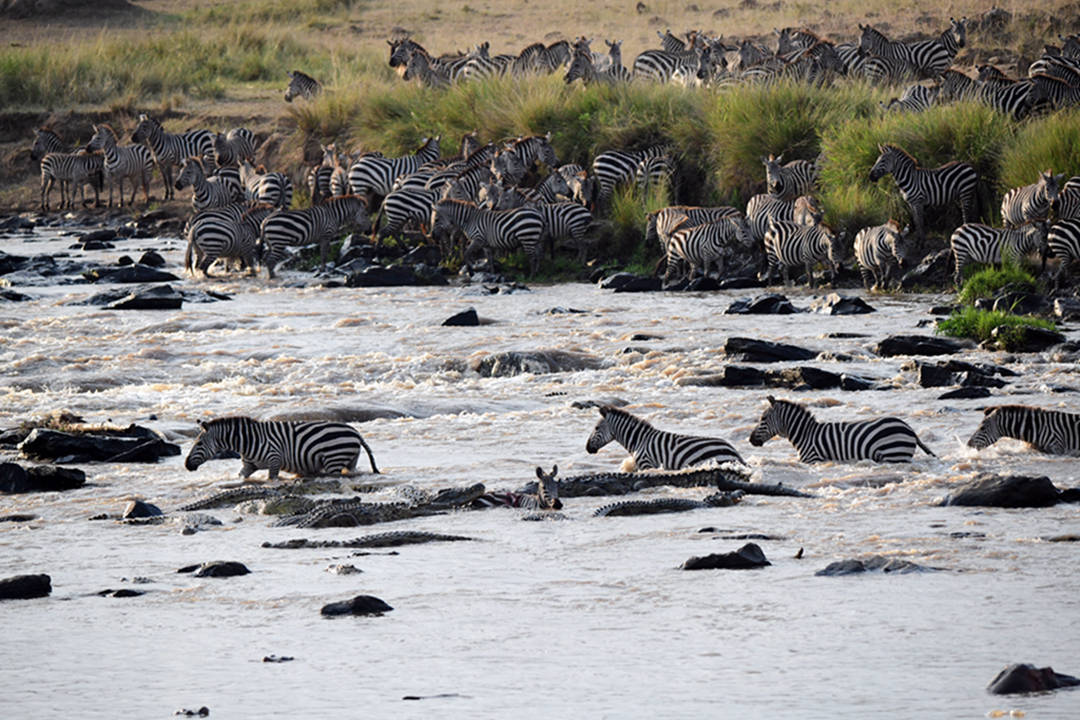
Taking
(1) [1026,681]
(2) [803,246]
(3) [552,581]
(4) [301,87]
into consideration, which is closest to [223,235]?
(2) [803,246]

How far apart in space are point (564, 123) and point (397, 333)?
836cm

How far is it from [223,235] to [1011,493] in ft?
53.4

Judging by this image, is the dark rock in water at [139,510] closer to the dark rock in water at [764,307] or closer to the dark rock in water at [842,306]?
the dark rock in water at [764,307]

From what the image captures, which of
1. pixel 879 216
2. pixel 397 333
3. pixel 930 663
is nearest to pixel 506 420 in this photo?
pixel 397 333

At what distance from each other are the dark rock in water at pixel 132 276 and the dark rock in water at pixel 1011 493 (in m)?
15.7

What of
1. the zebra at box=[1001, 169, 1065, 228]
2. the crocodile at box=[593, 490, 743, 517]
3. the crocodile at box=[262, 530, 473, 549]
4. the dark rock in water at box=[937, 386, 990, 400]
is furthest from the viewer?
the zebra at box=[1001, 169, 1065, 228]

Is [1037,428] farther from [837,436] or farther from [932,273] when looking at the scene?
[932,273]

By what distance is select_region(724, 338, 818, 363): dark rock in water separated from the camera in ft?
45.6

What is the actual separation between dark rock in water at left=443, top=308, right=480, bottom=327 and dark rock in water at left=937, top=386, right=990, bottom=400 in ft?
21.5

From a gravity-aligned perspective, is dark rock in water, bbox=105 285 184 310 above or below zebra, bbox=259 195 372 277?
below

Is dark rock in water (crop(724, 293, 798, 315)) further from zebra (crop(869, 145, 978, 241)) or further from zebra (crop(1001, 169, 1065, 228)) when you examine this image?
zebra (crop(1001, 169, 1065, 228))

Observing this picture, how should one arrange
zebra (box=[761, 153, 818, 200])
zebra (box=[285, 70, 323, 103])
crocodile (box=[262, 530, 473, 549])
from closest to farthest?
crocodile (box=[262, 530, 473, 549]) → zebra (box=[761, 153, 818, 200]) → zebra (box=[285, 70, 323, 103])

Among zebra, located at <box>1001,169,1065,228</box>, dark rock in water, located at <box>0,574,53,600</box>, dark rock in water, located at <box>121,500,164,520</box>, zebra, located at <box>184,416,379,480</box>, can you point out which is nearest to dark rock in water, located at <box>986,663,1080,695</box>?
dark rock in water, located at <box>0,574,53,600</box>

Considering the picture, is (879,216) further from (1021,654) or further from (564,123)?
(1021,654)
